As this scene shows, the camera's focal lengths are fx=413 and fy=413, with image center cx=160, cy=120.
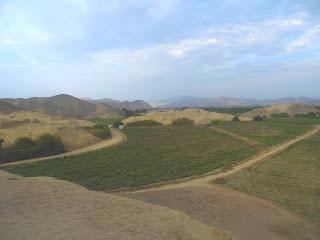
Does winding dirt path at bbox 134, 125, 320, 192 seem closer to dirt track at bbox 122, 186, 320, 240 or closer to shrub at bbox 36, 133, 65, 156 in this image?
dirt track at bbox 122, 186, 320, 240

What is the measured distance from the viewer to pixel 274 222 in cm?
2027

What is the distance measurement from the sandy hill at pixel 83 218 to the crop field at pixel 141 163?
8319mm

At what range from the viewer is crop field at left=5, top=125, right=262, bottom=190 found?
28642mm

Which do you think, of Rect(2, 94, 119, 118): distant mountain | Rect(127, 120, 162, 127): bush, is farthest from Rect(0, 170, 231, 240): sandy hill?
Rect(2, 94, 119, 118): distant mountain

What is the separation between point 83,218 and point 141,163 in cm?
1952

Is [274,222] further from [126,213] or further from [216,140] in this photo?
[216,140]

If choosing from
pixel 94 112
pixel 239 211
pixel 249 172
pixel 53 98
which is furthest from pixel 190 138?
pixel 53 98

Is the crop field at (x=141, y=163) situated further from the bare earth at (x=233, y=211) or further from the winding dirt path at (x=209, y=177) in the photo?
the bare earth at (x=233, y=211)

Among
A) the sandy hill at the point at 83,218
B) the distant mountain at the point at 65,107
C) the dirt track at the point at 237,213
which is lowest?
the dirt track at the point at 237,213

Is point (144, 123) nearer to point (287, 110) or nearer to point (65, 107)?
point (287, 110)

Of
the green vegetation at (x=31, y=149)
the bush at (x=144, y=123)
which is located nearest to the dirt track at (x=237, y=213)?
the green vegetation at (x=31, y=149)

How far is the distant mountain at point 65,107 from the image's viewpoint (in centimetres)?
13575

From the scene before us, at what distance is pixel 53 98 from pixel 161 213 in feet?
456

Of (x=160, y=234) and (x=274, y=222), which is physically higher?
(x=160, y=234)
